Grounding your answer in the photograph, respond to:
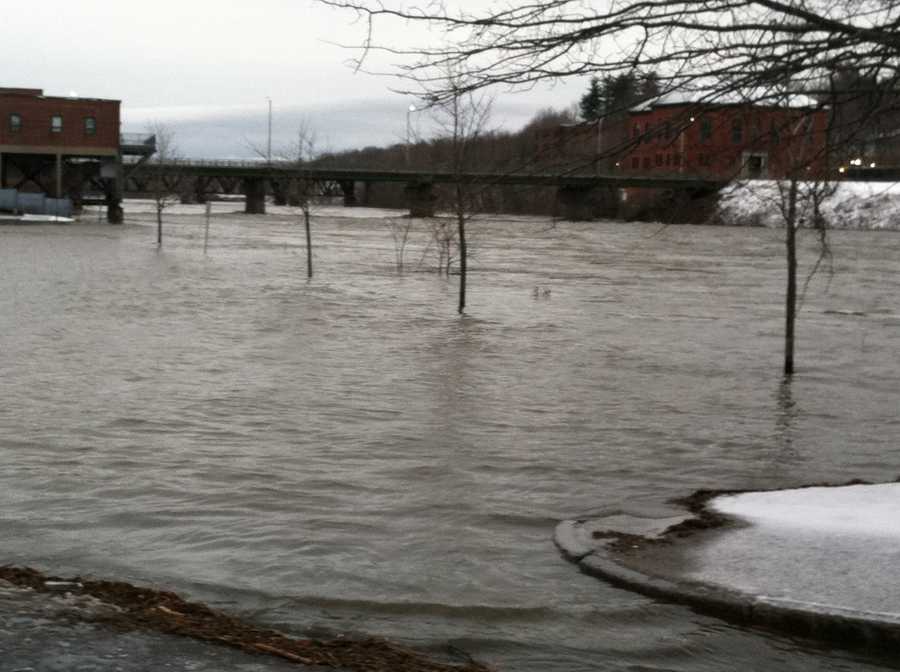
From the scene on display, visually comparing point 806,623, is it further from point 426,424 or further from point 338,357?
point 338,357

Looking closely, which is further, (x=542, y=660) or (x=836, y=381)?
(x=836, y=381)

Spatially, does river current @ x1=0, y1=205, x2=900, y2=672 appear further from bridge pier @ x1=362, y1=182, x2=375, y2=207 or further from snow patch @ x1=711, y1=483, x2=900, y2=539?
bridge pier @ x1=362, y1=182, x2=375, y2=207

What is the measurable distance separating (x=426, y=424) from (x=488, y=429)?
0.65 meters

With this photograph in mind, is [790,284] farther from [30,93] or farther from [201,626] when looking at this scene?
[30,93]

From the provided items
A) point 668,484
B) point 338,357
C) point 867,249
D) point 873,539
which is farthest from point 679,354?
point 867,249

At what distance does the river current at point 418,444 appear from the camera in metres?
7.27

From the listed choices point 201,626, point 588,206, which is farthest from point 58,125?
point 201,626

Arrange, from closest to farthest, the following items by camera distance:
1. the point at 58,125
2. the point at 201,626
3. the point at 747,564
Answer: the point at 201,626 < the point at 747,564 < the point at 58,125

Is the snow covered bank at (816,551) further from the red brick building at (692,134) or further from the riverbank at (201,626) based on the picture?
the red brick building at (692,134)

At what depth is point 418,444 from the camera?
12.6 metres

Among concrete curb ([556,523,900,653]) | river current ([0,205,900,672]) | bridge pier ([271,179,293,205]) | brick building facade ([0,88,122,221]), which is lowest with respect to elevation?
river current ([0,205,900,672])

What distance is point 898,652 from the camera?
21.1ft

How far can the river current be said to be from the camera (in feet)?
23.9

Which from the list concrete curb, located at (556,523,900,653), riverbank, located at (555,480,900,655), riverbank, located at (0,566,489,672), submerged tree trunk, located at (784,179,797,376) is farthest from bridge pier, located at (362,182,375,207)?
riverbank, located at (0,566,489,672)
